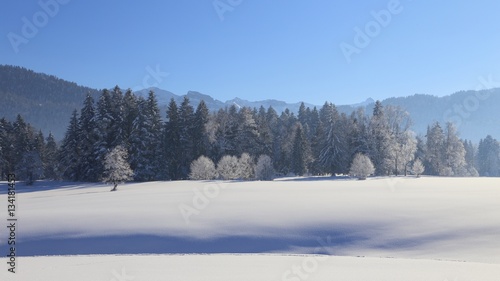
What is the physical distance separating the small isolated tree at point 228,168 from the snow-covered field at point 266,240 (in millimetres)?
25414

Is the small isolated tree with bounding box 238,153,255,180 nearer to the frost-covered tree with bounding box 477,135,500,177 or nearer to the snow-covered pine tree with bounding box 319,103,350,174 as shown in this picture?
the snow-covered pine tree with bounding box 319,103,350,174

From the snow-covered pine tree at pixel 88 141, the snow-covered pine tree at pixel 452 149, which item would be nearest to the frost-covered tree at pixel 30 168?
the snow-covered pine tree at pixel 88 141

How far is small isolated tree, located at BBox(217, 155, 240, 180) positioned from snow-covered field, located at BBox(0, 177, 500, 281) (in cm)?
2541

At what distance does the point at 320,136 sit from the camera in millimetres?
65375

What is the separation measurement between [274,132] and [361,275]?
69.5m

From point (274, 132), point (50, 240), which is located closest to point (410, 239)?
point (50, 240)

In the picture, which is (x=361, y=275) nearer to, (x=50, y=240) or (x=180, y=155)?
(x=50, y=240)

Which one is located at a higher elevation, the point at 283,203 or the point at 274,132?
the point at 274,132

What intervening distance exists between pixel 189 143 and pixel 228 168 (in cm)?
1030

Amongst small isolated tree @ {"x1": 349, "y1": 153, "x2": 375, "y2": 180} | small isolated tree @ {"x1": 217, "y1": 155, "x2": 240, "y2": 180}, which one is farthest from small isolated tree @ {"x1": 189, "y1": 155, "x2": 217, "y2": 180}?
small isolated tree @ {"x1": 349, "y1": 153, "x2": 375, "y2": 180}

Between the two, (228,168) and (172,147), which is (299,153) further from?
(172,147)

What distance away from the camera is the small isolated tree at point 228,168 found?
49656 millimetres

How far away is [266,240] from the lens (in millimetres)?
16125

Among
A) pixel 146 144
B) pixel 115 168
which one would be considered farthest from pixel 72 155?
pixel 115 168
